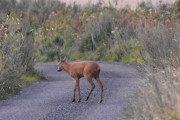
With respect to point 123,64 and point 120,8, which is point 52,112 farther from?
point 120,8

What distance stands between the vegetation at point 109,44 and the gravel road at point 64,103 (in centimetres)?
67

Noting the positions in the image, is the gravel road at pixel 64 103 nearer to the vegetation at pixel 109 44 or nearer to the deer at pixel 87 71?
the deer at pixel 87 71

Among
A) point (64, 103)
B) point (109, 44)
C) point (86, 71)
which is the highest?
point (109, 44)

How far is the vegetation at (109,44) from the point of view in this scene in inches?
229

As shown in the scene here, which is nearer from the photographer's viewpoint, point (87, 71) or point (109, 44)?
point (87, 71)

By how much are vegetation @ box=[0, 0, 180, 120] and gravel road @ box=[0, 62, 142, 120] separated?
67 cm

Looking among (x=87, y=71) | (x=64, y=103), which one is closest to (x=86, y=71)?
(x=87, y=71)

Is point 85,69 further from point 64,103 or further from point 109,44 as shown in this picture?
point 109,44

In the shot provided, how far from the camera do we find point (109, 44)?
70.6 feet

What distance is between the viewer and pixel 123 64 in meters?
18.1

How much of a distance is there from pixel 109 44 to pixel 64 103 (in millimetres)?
11930

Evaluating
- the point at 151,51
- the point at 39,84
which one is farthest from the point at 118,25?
the point at 39,84

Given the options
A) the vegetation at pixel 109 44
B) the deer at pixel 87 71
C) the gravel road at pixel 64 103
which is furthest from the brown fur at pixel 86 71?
the vegetation at pixel 109 44

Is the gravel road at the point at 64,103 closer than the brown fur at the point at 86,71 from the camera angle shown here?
Yes
